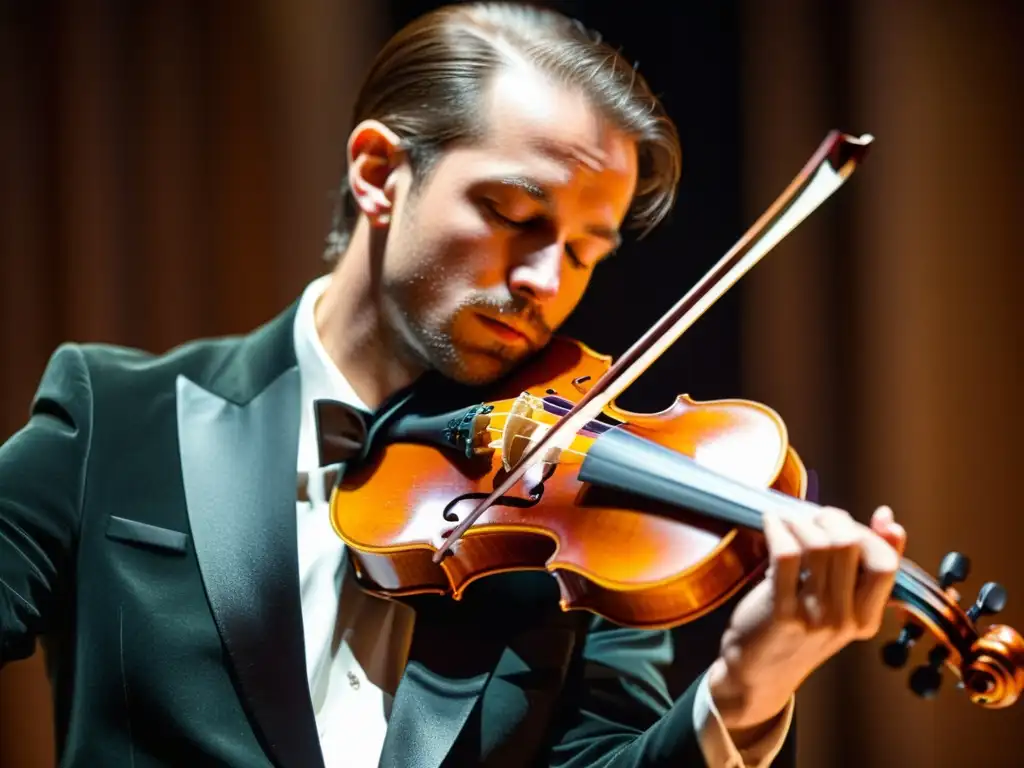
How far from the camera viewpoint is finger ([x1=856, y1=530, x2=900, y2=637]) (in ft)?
2.57

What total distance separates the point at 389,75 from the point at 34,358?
98 centimetres

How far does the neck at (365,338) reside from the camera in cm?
124

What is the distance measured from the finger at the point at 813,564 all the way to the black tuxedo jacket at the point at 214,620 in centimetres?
25

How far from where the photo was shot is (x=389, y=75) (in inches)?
50.2

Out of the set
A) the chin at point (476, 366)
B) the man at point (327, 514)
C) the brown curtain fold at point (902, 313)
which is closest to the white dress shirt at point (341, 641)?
the man at point (327, 514)

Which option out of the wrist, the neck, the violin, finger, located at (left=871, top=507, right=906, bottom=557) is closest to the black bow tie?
the violin

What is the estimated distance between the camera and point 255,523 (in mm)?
1129

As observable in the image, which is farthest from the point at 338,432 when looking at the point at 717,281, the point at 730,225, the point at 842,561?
the point at 730,225

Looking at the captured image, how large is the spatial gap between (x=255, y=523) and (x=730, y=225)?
34.7 inches

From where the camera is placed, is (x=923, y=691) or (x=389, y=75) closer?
(x=923, y=691)

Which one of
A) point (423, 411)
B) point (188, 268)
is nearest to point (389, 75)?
point (423, 411)

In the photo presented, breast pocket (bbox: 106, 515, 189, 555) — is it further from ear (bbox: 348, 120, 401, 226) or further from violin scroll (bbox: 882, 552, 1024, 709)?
violin scroll (bbox: 882, 552, 1024, 709)

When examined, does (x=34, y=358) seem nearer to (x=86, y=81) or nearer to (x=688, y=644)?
(x=86, y=81)

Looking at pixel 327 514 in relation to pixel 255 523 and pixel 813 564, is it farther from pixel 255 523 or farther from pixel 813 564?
pixel 813 564
